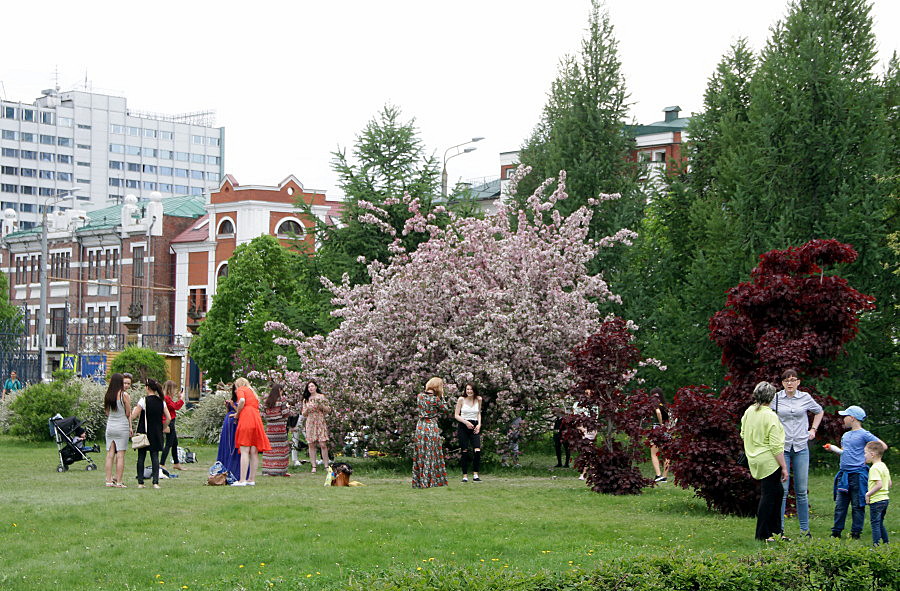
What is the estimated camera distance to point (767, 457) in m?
12.3

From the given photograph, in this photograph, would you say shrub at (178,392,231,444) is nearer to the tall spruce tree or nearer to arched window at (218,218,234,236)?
the tall spruce tree

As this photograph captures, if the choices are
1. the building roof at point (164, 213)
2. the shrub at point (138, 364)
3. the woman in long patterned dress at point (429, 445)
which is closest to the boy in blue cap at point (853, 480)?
the woman in long patterned dress at point (429, 445)

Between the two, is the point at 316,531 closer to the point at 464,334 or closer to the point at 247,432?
the point at 247,432

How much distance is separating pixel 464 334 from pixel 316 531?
10.9 metres

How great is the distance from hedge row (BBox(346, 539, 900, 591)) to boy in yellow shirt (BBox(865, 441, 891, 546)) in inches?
105

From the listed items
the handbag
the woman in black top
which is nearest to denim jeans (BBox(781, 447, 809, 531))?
the woman in black top

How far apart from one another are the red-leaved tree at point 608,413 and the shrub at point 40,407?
17297mm

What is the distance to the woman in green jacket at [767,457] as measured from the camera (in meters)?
12.3

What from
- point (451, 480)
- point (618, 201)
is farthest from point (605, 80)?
point (451, 480)

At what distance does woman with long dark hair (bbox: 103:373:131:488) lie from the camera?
715 inches

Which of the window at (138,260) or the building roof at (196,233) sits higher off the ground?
the building roof at (196,233)

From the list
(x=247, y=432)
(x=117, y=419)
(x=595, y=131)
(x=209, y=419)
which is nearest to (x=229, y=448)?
(x=247, y=432)

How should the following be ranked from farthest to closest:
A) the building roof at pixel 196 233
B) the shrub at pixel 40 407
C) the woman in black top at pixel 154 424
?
the building roof at pixel 196 233, the shrub at pixel 40 407, the woman in black top at pixel 154 424

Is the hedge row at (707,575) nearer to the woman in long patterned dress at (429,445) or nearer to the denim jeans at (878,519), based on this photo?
the denim jeans at (878,519)
